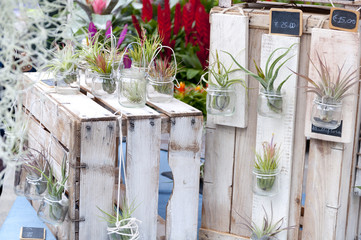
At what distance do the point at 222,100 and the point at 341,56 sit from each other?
1.40 ft

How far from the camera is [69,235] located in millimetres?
1836

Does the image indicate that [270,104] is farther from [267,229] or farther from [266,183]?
[267,229]

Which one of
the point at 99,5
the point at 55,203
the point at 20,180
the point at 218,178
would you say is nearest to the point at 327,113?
the point at 218,178

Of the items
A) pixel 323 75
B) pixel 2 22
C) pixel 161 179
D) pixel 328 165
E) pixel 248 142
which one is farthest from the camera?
pixel 161 179

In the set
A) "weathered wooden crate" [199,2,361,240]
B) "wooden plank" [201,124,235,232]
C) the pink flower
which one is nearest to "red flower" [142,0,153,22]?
the pink flower

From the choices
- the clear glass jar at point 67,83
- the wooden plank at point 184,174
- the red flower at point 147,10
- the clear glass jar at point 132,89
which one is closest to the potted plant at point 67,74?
the clear glass jar at point 67,83

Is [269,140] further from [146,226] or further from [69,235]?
[69,235]

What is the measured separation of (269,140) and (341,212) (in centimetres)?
35

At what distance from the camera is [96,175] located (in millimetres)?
1774

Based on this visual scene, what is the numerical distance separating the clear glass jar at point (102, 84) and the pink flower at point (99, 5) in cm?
237

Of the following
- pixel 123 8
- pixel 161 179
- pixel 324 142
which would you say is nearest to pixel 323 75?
pixel 324 142

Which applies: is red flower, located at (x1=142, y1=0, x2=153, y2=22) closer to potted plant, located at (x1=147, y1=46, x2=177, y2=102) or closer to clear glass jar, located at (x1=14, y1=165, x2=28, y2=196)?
potted plant, located at (x1=147, y1=46, x2=177, y2=102)

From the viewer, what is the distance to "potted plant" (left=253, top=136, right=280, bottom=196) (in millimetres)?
1880

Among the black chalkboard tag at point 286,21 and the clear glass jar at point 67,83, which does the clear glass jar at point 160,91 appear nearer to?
the clear glass jar at point 67,83
